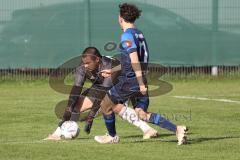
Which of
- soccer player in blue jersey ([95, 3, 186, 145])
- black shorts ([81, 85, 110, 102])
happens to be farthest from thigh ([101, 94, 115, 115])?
black shorts ([81, 85, 110, 102])

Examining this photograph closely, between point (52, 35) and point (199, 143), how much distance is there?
39.5ft

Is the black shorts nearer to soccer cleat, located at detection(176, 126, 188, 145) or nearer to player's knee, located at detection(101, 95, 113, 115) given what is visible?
player's knee, located at detection(101, 95, 113, 115)

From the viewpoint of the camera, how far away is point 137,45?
10086 millimetres

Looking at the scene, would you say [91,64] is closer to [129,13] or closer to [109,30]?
[129,13]

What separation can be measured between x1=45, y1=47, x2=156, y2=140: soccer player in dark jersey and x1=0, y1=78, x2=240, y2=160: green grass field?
357mm

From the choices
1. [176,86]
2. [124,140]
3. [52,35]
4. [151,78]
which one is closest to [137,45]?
[124,140]

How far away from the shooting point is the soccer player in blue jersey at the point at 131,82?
32.8ft

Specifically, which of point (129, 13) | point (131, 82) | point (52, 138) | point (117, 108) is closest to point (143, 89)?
point (131, 82)

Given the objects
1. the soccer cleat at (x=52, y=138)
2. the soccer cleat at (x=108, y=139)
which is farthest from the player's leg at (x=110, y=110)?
the soccer cleat at (x=52, y=138)

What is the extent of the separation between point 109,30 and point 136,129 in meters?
9.88

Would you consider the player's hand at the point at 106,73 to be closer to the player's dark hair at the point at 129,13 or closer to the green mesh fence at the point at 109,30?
the player's dark hair at the point at 129,13

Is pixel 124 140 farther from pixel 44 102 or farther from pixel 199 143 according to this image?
pixel 44 102

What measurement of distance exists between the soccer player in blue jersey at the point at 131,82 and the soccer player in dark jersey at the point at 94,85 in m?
0.69

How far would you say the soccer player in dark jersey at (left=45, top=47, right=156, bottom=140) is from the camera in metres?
11.5
